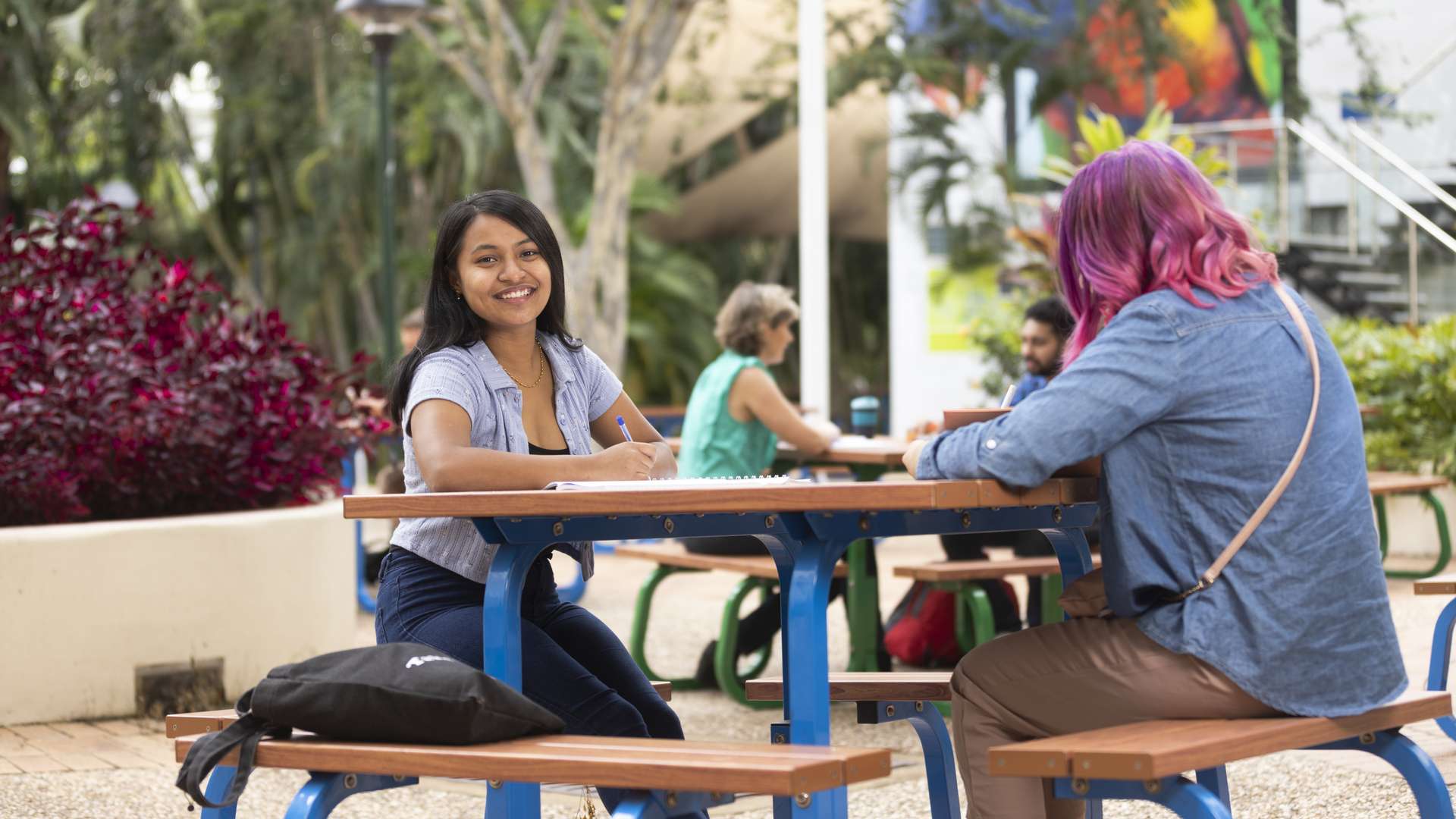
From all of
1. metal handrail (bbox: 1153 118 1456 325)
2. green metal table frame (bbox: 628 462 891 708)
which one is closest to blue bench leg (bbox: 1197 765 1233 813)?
green metal table frame (bbox: 628 462 891 708)

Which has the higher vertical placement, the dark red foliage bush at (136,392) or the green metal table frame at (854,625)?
the dark red foliage bush at (136,392)

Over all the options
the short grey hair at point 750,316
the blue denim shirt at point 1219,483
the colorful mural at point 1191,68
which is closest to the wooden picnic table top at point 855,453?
the short grey hair at point 750,316

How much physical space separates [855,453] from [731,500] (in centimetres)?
379

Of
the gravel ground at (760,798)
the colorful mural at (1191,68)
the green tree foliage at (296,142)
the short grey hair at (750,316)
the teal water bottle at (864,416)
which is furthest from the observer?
the green tree foliage at (296,142)

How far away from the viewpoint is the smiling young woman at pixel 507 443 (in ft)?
10.6

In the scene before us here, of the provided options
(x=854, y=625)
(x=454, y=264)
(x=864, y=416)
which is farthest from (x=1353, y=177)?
(x=454, y=264)

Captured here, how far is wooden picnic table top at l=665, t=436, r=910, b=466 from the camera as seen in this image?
6324 mm

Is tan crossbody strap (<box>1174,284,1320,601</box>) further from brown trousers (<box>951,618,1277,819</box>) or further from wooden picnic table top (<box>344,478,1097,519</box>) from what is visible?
wooden picnic table top (<box>344,478,1097,519</box>)

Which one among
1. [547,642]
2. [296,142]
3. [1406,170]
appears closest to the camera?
[547,642]

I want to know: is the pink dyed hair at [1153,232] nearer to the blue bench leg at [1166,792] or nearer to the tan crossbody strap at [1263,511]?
the tan crossbody strap at [1263,511]

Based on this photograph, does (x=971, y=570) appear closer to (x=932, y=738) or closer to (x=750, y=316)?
(x=750, y=316)

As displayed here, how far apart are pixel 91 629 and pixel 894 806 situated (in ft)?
9.40

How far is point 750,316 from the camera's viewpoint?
664 cm

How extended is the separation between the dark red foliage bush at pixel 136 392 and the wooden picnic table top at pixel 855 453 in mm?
1518
